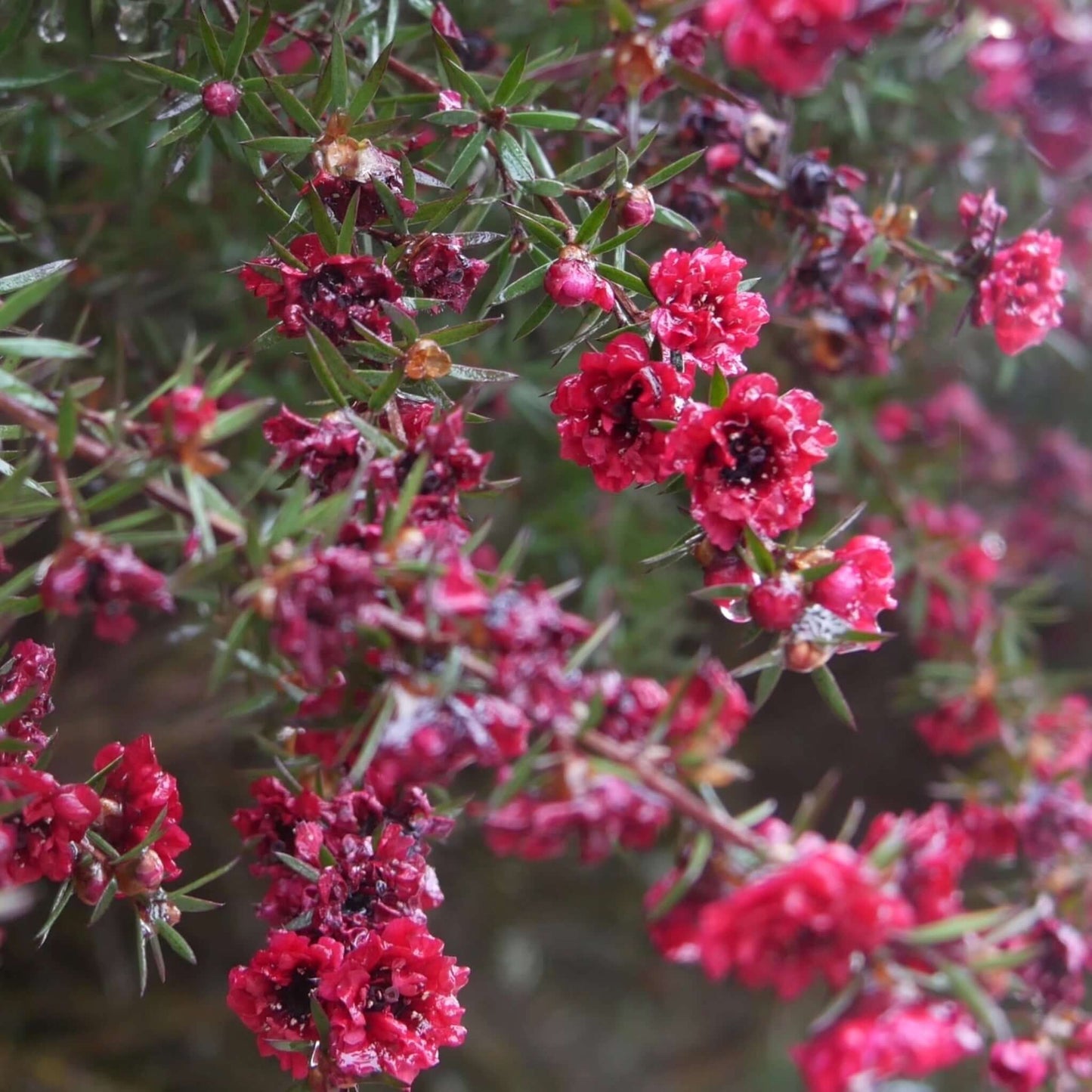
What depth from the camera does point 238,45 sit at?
77cm

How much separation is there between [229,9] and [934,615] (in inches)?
42.8

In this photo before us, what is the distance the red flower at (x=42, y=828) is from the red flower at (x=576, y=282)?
46 cm

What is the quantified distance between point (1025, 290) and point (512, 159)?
1.51 feet

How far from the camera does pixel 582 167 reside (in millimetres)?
782

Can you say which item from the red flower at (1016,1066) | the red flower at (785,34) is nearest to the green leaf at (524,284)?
the red flower at (785,34)

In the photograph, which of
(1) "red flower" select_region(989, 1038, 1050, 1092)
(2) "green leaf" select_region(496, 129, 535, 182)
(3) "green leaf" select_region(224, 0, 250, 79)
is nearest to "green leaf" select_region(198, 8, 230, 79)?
(3) "green leaf" select_region(224, 0, 250, 79)

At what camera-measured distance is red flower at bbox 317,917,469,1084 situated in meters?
0.64

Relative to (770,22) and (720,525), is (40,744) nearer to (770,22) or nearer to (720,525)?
(720,525)

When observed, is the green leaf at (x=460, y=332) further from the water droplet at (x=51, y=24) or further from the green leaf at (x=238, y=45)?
the water droplet at (x=51, y=24)

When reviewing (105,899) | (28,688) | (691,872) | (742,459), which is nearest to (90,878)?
(105,899)

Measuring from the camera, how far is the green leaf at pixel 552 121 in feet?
2.54

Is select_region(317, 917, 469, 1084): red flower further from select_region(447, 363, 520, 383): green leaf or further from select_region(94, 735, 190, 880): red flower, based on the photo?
select_region(447, 363, 520, 383): green leaf

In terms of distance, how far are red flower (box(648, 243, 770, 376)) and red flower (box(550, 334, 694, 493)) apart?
0.9 inches

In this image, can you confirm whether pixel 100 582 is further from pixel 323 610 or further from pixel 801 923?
pixel 801 923
